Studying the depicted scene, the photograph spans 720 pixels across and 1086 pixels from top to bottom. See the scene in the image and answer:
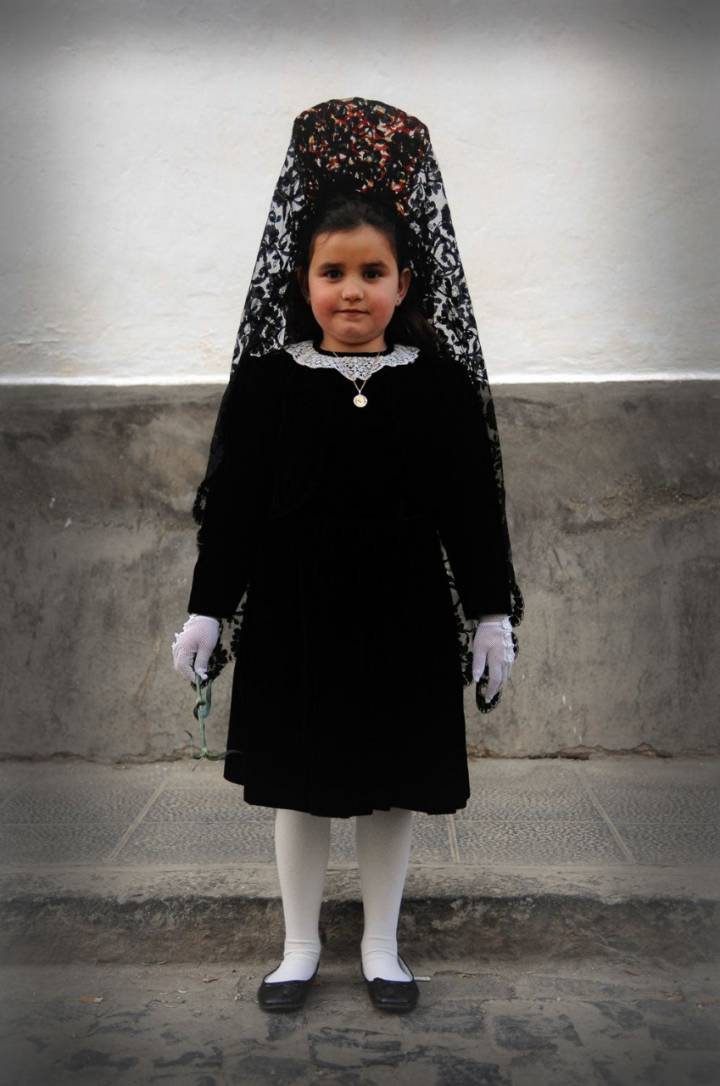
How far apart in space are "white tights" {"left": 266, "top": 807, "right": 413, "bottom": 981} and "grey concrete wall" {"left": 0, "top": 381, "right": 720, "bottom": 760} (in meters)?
1.09

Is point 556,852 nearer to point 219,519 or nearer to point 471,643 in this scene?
point 471,643

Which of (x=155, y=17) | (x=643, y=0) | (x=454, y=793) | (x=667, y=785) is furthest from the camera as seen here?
(x=667, y=785)

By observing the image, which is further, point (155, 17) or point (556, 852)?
point (556, 852)

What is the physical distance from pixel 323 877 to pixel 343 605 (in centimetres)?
53

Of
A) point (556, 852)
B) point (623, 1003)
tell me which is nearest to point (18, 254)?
point (556, 852)

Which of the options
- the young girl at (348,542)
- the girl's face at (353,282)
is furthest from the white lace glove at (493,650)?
the girl's face at (353,282)

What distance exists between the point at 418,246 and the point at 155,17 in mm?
928

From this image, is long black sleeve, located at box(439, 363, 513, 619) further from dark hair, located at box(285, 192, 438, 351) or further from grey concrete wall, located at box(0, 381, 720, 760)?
grey concrete wall, located at box(0, 381, 720, 760)

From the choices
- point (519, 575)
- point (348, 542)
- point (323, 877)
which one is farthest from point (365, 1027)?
point (519, 575)

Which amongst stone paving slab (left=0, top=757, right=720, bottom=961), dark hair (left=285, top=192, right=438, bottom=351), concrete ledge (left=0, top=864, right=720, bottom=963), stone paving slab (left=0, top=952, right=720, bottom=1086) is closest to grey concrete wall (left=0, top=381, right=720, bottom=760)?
stone paving slab (left=0, top=757, right=720, bottom=961)

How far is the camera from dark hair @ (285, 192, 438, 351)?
2.00m

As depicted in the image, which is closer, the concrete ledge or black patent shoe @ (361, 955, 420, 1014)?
black patent shoe @ (361, 955, 420, 1014)

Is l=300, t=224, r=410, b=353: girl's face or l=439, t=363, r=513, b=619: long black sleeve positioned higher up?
l=300, t=224, r=410, b=353: girl's face

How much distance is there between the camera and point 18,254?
2670mm
